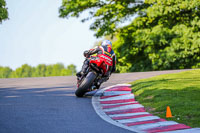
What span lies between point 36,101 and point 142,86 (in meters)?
4.17

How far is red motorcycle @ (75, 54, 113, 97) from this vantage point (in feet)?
33.6

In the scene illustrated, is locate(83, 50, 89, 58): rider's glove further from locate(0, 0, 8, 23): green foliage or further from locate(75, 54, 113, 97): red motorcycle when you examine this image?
locate(0, 0, 8, 23): green foliage

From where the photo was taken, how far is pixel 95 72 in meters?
10.5

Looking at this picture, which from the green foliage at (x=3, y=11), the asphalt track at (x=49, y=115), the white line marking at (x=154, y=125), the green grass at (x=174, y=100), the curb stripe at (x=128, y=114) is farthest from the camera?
the green foliage at (x=3, y=11)

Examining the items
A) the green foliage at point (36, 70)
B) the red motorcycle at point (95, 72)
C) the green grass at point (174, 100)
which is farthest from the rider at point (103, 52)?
the green foliage at point (36, 70)

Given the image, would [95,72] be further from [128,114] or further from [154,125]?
[154,125]

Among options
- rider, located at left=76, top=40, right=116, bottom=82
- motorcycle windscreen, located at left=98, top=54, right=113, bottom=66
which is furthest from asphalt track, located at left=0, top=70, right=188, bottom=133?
motorcycle windscreen, located at left=98, top=54, right=113, bottom=66

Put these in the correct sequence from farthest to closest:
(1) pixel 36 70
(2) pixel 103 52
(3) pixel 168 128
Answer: (1) pixel 36 70 < (2) pixel 103 52 < (3) pixel 168 128

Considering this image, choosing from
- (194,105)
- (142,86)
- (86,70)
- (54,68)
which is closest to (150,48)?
(142,86)

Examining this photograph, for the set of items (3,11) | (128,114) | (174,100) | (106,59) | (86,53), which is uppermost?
(3,11)

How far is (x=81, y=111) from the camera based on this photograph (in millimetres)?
8703

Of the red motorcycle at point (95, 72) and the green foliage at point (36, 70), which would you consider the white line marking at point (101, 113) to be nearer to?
the red motorcycle at point (95, 72)

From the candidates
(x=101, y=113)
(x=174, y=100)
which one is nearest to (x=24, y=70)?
(x=174, y=100)

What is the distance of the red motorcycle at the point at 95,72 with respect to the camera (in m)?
10.2
